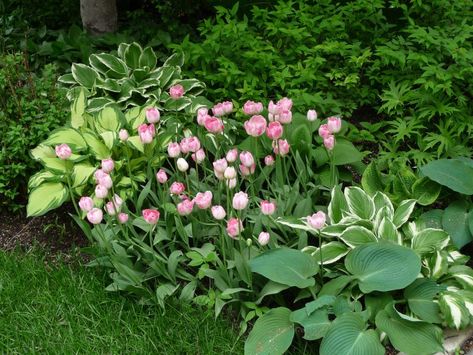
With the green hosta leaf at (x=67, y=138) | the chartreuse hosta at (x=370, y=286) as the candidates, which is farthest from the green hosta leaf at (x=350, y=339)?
the green hosta leaf at (x=67, y=138)

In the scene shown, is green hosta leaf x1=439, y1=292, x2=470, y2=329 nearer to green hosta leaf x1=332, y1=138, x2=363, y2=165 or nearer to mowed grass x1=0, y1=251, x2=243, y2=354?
mowed grass x1=0, y1=251, x2=243, y2=354

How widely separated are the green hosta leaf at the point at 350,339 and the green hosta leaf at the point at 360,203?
657 millimetres

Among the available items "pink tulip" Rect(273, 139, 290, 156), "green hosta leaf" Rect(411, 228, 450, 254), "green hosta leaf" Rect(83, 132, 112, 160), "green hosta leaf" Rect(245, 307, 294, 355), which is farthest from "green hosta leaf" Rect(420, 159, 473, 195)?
"green hosta leaf" Rect(83, 132, 112, 160)

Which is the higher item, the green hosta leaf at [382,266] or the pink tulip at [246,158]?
the pink tulip at [246,158]

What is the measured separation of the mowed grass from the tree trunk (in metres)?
2.57

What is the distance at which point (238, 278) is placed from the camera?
3064 millimetres

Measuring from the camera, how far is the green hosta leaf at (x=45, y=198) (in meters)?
3.41

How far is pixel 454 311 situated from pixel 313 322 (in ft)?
1.93

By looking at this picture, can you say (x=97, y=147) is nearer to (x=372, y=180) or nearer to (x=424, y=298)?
(x=372, y=180)

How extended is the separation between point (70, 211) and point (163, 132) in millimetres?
728

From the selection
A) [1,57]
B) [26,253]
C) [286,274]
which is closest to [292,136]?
[286,274]

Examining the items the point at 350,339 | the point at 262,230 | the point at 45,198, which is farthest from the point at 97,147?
the point at 350,339

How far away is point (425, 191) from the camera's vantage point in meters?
3.40

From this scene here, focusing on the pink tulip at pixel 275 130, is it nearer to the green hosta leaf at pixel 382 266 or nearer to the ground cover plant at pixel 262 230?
the ground cover plant at pixel 262 230
